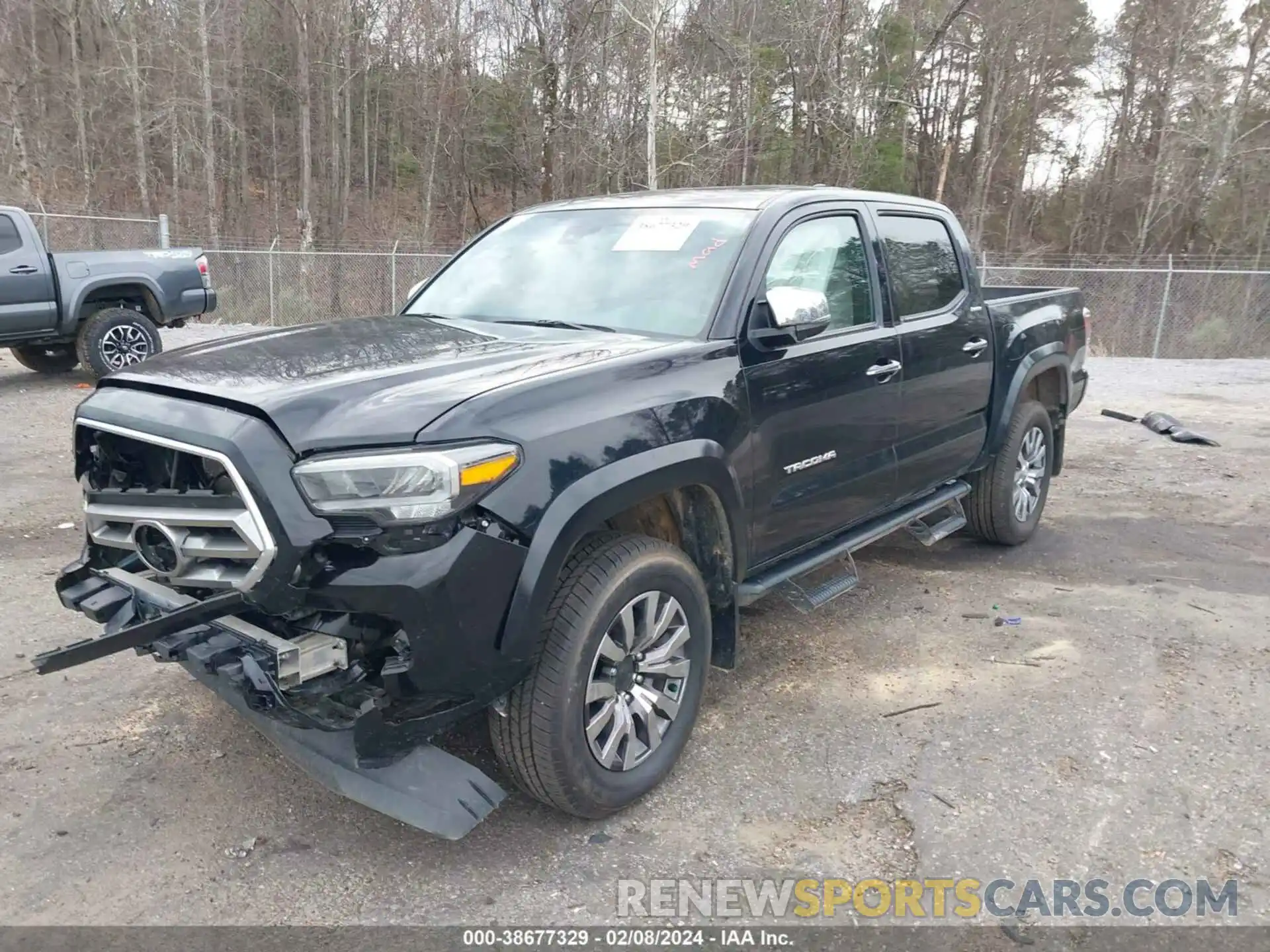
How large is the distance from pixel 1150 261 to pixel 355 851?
2946cm

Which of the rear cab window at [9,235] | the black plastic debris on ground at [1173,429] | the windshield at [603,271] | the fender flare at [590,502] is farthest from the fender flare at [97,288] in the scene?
the black plastic debris on ground at [1173,429]

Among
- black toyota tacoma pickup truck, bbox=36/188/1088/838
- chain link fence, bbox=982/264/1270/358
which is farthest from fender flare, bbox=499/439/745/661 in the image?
chain link fence, bbox=982/264/1270/358

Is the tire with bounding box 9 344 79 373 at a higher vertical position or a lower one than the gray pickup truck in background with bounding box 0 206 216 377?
lower

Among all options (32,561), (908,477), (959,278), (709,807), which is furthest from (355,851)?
(959,278)

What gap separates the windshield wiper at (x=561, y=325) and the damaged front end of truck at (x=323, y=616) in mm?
1263

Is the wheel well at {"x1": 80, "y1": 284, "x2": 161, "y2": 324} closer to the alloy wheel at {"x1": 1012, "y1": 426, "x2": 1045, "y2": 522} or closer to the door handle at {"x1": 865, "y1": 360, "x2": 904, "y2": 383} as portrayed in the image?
the door handle at {"x1": 865, "y1": 360, "x2": 904, "y2": 383}

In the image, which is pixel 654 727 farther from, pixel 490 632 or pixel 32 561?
pixel 32 561

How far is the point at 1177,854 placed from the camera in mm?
2918

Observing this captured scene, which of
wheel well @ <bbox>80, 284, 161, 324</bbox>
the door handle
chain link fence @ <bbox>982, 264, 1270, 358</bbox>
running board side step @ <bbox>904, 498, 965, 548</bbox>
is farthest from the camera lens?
chain link fence @ <bbox>982, 264, 1270, 358</bbox>

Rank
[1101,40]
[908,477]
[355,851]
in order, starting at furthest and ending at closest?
[1101,40] → [908,477] → [355,851]

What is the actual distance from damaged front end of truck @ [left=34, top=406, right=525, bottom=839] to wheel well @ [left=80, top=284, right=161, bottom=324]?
29.2 feet

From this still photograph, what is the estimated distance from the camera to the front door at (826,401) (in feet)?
11.6

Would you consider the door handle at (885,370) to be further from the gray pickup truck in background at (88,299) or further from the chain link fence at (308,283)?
the chain link fence at (308,283)

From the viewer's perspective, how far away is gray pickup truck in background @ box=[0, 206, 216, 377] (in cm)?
980
